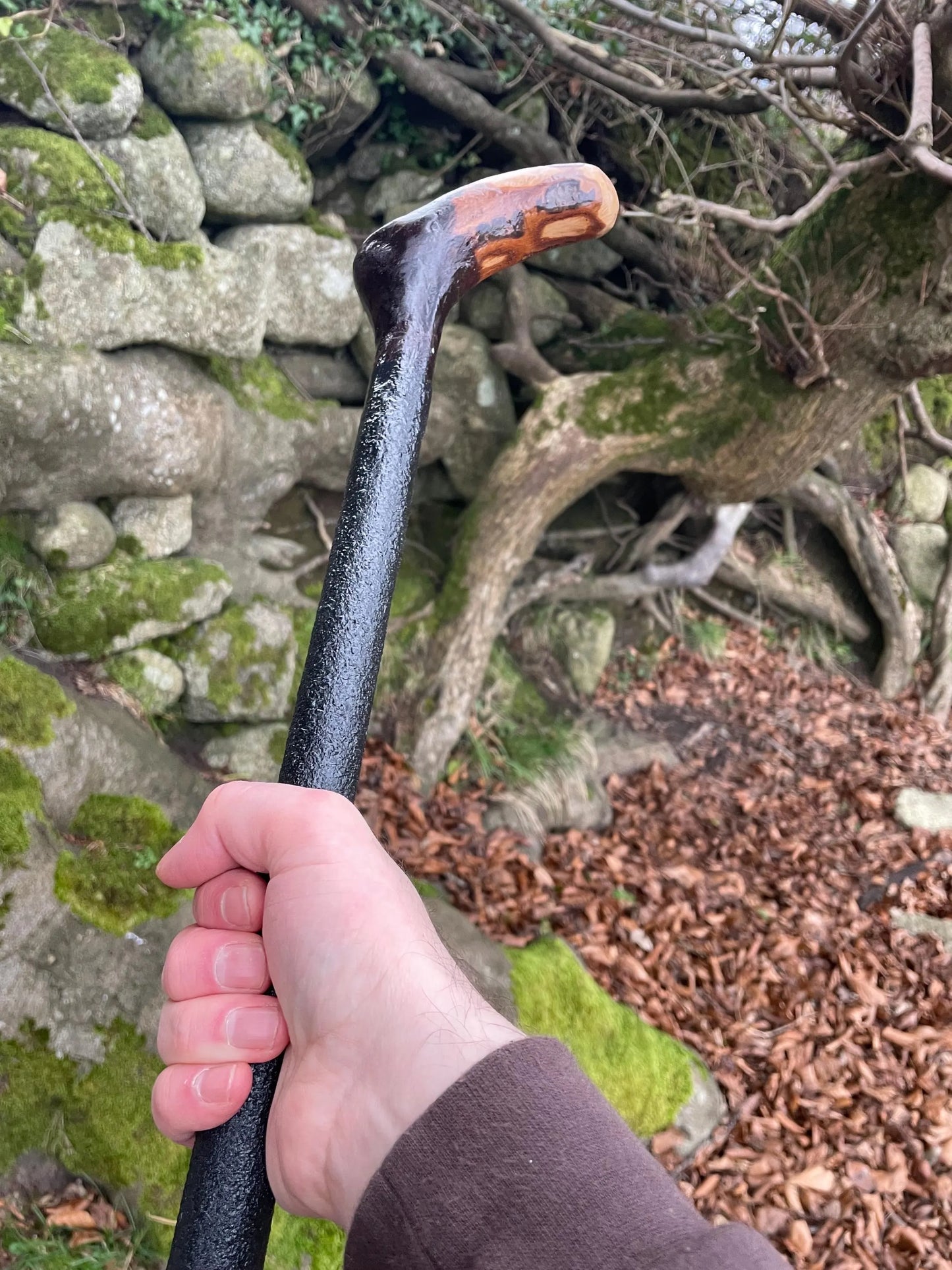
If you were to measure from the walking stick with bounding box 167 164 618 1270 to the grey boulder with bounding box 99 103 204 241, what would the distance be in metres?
2.38

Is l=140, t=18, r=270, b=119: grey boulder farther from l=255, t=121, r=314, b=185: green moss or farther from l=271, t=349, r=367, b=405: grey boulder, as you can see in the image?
l=271, t=349, r=367, b=405: grey boulder

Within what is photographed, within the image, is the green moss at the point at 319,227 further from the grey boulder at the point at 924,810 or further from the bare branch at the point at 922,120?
the grey boulder at the point at 924,810

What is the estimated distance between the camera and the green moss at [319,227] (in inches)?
170

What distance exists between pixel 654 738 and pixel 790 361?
2961 millimetres

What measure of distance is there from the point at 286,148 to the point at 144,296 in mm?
1411

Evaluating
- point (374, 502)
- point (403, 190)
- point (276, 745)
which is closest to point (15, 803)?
point (276, 745)

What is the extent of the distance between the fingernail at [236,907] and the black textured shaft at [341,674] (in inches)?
10.3

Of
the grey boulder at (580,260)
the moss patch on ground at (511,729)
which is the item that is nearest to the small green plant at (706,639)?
the moss patch on ground at (511,729)

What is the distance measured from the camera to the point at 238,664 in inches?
157

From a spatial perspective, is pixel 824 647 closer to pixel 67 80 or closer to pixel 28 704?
pixel 28 704

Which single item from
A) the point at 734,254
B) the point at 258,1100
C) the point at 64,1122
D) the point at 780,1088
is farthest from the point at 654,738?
the point at 258,1100

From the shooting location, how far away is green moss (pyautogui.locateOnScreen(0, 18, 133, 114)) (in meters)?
3.28

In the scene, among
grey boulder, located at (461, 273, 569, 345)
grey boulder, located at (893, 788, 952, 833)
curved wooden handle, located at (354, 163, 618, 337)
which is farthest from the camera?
grey boulder, located at (893, 788, 952, 833)

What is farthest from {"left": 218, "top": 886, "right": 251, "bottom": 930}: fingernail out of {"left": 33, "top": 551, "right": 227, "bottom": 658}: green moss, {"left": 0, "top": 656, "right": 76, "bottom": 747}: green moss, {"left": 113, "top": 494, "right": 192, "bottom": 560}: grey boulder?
{"left": 113, "top": 494, "right": 192, "bottom": 560}: grey boulder
